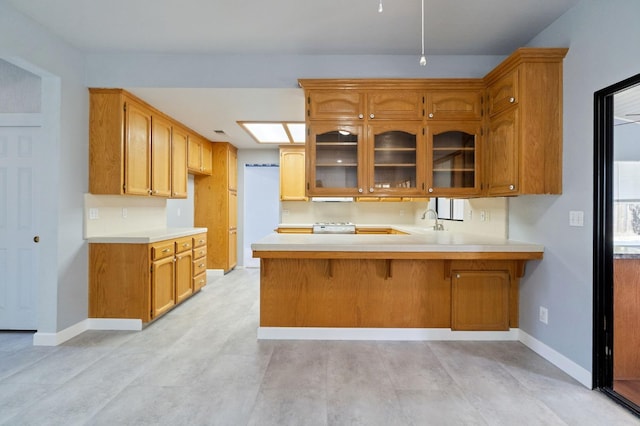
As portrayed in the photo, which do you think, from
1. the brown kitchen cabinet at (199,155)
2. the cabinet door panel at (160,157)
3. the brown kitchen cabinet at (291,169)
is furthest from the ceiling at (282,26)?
the brown kitchen cabinet at (291,169)

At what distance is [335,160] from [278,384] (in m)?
1.95

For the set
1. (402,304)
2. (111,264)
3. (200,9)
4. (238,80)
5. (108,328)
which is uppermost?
(200,9)

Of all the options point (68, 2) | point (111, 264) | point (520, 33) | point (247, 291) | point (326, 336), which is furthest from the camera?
point (247, 291)

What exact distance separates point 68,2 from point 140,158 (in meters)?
1.49

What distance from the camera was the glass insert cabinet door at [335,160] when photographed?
3116 millimetres

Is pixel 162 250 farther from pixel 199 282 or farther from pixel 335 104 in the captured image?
pixel 335 104

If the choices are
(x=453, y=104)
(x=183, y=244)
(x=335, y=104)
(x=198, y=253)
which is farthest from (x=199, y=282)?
(x=453, y=104)

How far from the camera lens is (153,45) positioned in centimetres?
299

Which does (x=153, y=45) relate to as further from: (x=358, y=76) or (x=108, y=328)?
(x=108, y=328)

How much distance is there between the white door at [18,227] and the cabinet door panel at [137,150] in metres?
0.78

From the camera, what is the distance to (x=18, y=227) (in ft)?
10.4

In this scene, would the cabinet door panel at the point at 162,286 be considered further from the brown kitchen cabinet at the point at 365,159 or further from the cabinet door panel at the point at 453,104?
the cabinet door panel at the point at 453,104

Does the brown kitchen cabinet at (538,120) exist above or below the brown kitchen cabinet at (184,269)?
above

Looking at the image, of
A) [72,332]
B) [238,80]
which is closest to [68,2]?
[238,80]
